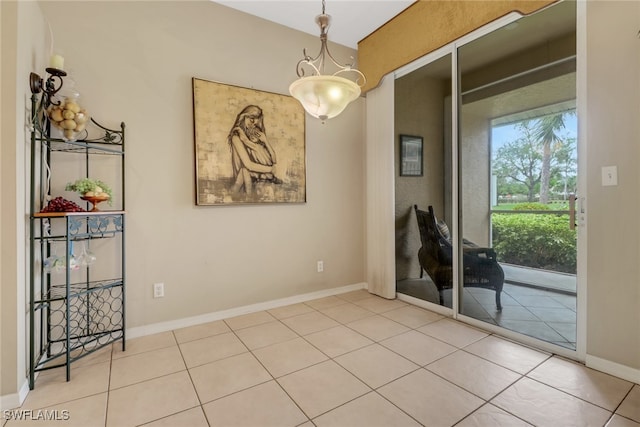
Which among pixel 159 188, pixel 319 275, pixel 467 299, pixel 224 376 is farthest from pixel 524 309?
pixel 159 188

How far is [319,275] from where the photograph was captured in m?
3.45

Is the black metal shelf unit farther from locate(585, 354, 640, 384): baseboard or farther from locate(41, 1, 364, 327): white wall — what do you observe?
locate(585, 354, 640, 384): baseboard

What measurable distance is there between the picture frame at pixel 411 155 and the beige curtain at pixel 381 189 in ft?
0.37

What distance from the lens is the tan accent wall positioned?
2.30 meters

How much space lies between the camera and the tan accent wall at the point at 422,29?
230cm

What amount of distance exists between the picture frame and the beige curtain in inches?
4.5

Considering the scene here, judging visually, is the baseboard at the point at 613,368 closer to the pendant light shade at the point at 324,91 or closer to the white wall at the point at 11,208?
the pendant light shade at the point at 324,91

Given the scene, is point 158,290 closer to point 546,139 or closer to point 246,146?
point 246,146

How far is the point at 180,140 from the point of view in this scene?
263cm

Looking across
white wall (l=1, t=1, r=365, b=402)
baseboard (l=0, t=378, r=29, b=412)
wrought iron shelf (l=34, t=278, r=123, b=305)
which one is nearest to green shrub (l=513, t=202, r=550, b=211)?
white wall (l=1, t=1, r=365, b=402)

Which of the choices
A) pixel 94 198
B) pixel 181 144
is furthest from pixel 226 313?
pixel 181 144

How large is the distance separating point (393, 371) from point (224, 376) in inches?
42.6

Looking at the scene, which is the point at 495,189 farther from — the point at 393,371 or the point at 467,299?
the point at 393,371

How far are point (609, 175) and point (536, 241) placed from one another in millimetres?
648
